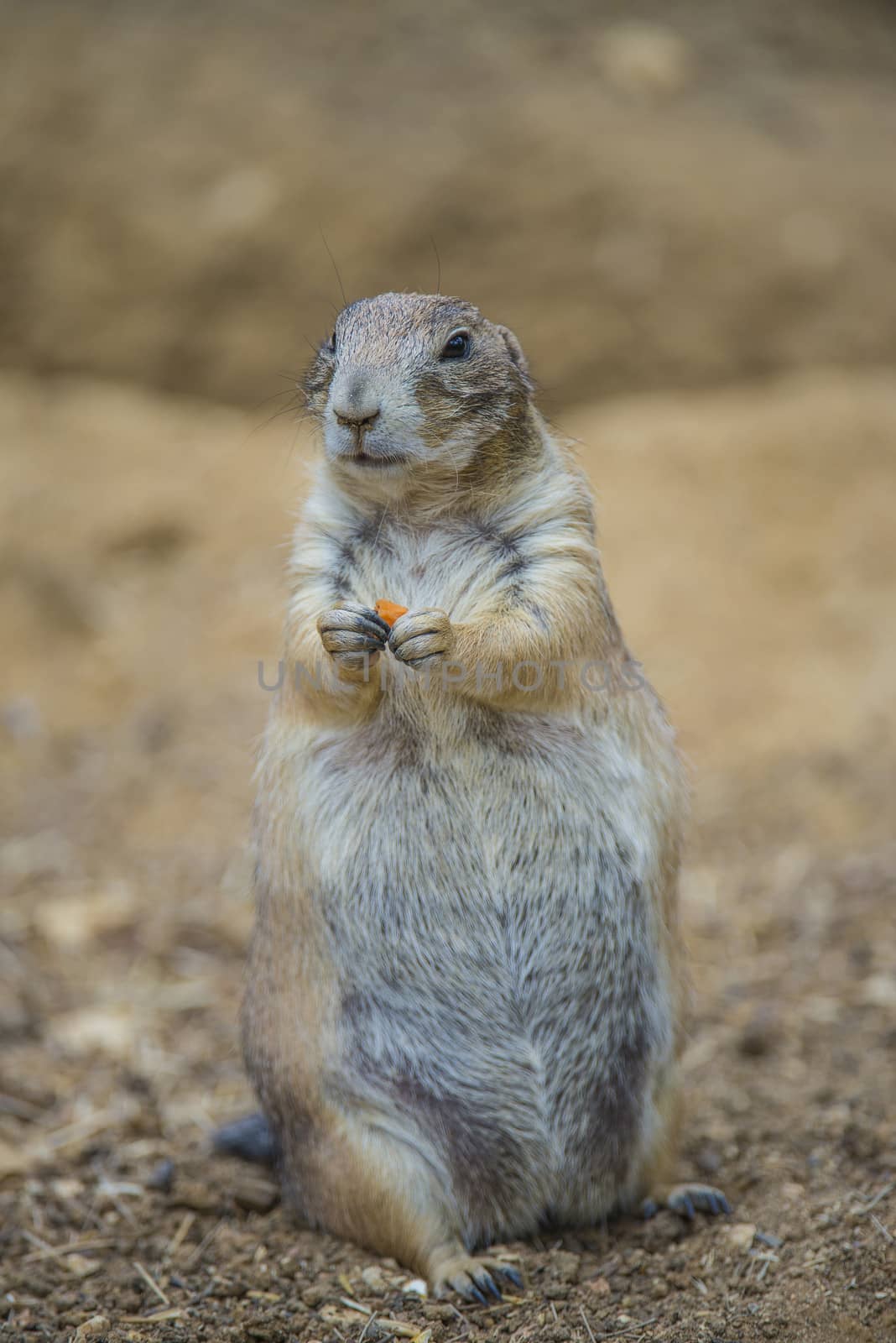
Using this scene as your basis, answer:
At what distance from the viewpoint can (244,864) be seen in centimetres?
683

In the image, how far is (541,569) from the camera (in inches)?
140

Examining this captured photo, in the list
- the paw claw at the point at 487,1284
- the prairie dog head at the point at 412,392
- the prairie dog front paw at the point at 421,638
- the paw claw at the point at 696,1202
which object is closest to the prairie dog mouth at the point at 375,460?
the prairie dog head at the point at 412,392

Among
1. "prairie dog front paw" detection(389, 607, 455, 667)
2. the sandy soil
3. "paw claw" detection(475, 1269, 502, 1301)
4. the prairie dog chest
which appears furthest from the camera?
the prairie dog chest

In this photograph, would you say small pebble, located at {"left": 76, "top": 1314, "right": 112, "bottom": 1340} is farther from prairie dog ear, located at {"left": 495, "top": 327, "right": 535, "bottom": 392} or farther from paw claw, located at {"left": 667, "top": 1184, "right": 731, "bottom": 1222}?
prairie dog ear, located at {"left": 495, "top": 327, "right": 535, "bottom": 392}

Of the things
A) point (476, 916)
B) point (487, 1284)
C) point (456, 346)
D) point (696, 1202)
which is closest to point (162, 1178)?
point (487, 1284)

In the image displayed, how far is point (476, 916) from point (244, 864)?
3494 mm

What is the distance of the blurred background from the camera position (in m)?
7.17

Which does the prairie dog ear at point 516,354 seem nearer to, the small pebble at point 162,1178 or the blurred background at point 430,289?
the small pebble at point 162,1178

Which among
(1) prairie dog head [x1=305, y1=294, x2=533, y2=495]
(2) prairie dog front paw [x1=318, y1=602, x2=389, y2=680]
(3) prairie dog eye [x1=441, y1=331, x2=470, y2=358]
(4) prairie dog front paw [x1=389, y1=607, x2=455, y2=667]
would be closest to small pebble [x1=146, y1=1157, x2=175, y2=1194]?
(2) prairie dog front paw [x1=318, y1=602, x2=389, y2=680]

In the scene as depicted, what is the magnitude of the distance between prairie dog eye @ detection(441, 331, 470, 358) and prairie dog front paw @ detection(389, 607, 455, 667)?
0.76 metres

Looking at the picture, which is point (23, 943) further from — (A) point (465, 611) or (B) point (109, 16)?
(B) point (109, 16)

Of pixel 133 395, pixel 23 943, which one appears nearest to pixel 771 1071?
pixel 23 943

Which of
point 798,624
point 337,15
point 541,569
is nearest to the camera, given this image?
point 541,569

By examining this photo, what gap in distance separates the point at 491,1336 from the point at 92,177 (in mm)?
8512
